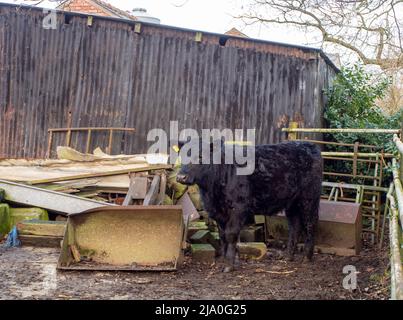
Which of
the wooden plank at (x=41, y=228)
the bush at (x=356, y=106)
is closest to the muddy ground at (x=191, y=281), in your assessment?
the wooden plank at (x=41, y=228)

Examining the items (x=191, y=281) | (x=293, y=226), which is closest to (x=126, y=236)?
(x=191, y=281)

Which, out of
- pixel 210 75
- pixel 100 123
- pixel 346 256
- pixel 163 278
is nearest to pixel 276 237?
pixel 346 256

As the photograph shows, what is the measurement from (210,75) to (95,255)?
673 cm

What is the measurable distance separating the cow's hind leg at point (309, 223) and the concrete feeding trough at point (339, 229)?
31 cm

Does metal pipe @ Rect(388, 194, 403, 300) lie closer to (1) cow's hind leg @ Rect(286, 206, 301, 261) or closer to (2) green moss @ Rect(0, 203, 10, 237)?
(1) cow's hind leg @ Rect(286, 206, 301, 261)

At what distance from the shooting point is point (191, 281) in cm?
594

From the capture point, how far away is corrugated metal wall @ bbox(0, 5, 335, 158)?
11969 mm

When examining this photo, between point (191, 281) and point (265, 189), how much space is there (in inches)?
75.3

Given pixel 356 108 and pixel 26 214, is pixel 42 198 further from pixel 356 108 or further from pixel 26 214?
pixel 356 108

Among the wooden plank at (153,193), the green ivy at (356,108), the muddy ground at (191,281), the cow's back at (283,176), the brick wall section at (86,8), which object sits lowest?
the muddy ground at (191,281)

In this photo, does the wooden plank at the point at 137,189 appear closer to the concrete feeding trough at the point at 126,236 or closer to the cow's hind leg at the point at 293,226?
the concrete feeding trough at the point at 126,236

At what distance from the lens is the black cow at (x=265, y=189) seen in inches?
272
